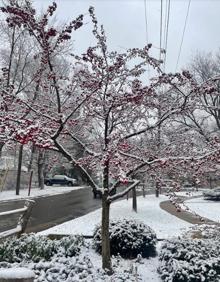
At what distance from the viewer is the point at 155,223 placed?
15078 mm

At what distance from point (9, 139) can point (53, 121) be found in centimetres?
88

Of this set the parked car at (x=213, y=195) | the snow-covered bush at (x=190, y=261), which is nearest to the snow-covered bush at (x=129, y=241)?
the snow-covered bush at (x=190, y=261)

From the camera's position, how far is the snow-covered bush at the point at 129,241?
919cm

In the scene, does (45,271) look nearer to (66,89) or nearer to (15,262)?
(15,262)

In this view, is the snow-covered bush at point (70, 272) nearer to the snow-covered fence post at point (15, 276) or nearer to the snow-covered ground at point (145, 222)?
the snow-covered fence post at point (15, 276)

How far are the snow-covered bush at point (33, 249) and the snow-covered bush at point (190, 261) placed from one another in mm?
1812

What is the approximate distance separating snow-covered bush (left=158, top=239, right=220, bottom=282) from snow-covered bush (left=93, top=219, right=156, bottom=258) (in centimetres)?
77

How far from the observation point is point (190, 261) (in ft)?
25.3

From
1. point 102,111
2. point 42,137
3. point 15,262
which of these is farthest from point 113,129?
point 15,262

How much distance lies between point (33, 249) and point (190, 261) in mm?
2875

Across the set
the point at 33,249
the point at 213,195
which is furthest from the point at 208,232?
the point at 213,195

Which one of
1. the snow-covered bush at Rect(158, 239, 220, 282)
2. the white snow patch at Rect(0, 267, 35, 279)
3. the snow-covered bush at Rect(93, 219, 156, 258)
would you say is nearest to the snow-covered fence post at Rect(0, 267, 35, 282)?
the white snow patch at Rect(0, 267, 35, 279)

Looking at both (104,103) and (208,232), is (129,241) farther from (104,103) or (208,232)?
(104,103)

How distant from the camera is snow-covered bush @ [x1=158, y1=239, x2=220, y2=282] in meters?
7.47
